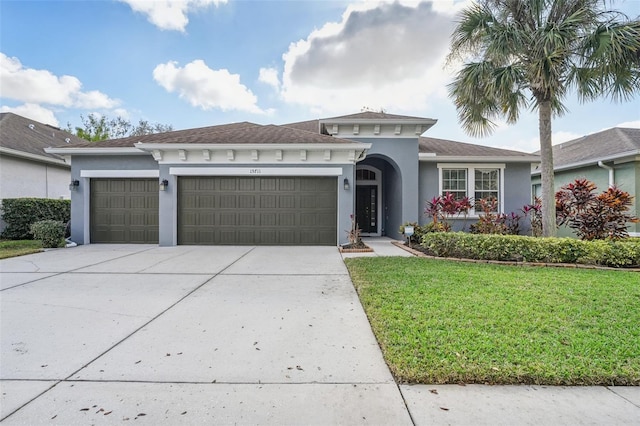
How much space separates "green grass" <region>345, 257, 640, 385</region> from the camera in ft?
7.62

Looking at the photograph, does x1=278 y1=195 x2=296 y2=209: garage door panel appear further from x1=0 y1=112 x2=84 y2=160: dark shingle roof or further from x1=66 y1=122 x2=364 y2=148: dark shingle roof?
x1=0 y1=112 x2=84 y2=160: dark shingle roof

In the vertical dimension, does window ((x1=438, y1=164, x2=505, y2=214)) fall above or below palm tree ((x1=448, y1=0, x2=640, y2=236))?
below

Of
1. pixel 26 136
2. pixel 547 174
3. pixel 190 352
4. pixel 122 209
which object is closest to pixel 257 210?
pixel 122 209

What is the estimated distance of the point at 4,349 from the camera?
111 inches

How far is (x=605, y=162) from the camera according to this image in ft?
35.4

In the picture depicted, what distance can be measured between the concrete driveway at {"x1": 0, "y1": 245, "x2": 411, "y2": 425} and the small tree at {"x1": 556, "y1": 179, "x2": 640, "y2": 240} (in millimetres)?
6540

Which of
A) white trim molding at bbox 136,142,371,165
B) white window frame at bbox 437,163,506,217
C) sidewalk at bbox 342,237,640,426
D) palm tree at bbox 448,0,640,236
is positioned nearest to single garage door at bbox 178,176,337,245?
white trim molding at bbox 136,142,371,165

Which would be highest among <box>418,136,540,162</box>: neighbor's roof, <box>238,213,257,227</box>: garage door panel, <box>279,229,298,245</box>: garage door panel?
<box>418,136,540,162</box>: neighbor's roof

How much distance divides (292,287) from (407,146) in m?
7.81

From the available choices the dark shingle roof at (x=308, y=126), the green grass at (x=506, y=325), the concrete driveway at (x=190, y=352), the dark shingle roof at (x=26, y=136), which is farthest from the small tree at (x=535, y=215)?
the dark shingle roof at (x=26, y=136)

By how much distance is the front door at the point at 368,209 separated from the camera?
13211mm

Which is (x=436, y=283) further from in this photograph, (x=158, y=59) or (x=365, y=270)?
(x=158, y=59)

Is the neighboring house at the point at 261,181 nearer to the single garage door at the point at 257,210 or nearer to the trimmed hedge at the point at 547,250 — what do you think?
the single garage door at the point at 257,210

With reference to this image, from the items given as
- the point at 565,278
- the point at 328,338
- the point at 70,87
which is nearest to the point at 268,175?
the point at 328,338
